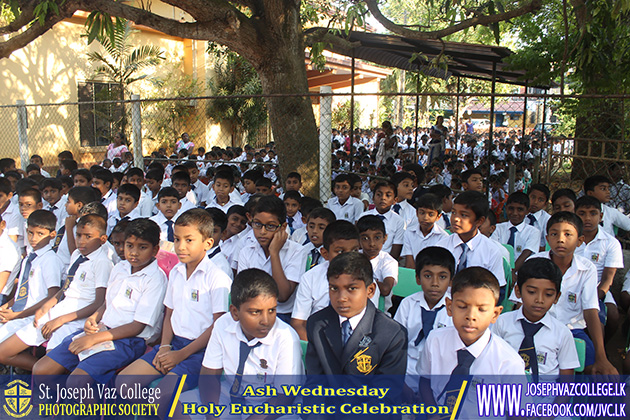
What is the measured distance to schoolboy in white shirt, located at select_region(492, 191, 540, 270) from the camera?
154 inches

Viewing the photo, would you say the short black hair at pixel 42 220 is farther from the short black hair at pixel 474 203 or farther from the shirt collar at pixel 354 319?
the short black hair at pixel 474 203

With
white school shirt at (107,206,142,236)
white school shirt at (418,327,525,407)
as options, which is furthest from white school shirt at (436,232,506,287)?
white school shirt at (107,206,142,236)

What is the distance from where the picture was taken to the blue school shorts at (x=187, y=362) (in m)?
2.47

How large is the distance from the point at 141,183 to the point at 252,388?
404 cm

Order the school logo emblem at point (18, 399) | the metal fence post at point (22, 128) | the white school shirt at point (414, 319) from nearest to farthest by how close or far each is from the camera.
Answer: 1. the white school shirt at point (414, 319)
2. the school logo emblem at point (18, 399)
3. the metal fence post at point (22, 128)

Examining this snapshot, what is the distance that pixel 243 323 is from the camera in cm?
223

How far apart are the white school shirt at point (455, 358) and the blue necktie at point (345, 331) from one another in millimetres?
350

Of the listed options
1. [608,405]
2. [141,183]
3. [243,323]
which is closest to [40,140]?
[141,183]

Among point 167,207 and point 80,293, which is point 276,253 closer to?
point 80,293

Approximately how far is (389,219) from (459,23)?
197 cm

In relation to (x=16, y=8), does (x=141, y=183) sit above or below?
below

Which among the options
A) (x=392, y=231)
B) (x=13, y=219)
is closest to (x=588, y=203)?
(x=392, y=231)

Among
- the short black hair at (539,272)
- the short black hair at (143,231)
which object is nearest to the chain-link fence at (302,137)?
the short black hair at (539,272)

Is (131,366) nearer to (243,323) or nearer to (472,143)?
(243,323)
